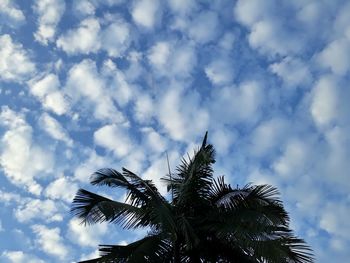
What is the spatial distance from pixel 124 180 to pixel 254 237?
4.37m

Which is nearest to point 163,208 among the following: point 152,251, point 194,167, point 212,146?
point 152,251

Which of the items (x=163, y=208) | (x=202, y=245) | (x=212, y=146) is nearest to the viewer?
(x=163, y=208)

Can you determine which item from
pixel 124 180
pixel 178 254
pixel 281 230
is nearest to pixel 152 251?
pixel 178 254

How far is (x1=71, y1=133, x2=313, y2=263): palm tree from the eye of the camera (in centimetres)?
1466

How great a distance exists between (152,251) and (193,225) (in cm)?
154

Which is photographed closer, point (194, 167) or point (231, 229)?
point (231, 229)

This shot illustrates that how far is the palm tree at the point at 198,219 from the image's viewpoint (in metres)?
14.7

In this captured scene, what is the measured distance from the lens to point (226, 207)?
16.2 metres

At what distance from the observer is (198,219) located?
52.4 ft

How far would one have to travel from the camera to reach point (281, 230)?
1536 centimetres

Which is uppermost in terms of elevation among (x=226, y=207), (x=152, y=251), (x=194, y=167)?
(x=194, y=167)

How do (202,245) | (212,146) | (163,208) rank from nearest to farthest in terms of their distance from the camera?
(163,208)
(202,245)
(212,146)

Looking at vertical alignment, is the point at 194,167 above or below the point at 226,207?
above

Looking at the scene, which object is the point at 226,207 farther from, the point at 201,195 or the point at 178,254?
the point at 178,254
